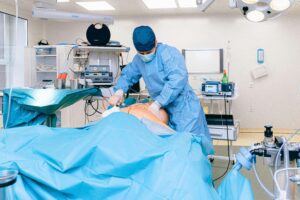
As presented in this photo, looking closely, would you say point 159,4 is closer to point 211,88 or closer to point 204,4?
point 211,88

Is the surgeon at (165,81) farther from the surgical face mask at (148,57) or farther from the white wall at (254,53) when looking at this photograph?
the white wall at (254,53)

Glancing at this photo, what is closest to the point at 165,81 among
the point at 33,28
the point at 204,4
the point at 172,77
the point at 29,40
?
the point at 172,77

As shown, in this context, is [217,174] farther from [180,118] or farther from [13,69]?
[13,69]

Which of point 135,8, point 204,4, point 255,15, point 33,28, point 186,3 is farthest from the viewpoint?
point 33,28

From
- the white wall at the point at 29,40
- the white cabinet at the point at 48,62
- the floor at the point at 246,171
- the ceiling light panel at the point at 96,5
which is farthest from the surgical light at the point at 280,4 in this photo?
the ceiling light panel at the point at 96,5

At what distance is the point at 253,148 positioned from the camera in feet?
3.64

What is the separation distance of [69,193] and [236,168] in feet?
1.87

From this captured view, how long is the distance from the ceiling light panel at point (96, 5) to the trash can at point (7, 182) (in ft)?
15.3

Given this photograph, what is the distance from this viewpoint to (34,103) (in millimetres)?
2281

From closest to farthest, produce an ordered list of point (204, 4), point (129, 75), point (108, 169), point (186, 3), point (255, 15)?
1. point (108, 169)
2. point (255, 15)
3. point (204, 4)
4. point (129, 75)
5. point (186, 3)

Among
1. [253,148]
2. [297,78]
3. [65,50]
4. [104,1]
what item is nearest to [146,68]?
[253,148]

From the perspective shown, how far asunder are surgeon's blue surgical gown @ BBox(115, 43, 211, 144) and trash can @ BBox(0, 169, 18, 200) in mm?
1297

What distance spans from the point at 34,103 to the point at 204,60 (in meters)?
4.33

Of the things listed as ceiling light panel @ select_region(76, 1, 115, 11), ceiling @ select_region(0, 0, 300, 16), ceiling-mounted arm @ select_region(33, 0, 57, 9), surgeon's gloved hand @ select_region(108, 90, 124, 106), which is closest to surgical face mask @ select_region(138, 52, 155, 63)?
surgeon's gloved hand @ select_region(108, 90, 124, 106)
